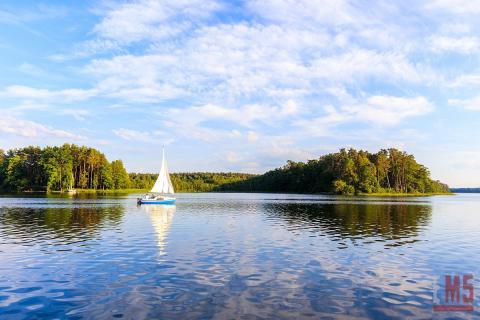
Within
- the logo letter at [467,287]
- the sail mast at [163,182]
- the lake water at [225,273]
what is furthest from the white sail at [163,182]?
the logo letter at [467,287]

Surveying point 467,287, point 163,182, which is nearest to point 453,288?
point 467,287

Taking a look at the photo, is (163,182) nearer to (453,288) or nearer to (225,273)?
(225,273)

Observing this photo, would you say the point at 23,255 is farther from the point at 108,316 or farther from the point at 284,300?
the point at 284,300

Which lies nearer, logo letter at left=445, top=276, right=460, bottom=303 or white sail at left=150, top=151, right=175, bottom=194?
logo letter at left=445, top=276, right=460, bottom=303

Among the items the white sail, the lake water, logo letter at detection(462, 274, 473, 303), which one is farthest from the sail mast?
logo letter at detection(462, 274, 473, 303)

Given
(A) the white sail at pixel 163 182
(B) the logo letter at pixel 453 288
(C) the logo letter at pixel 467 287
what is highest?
(A) the white sail at pixel 163 182

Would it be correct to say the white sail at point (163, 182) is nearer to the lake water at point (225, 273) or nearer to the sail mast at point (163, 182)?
the sail mast at point (163, 182)

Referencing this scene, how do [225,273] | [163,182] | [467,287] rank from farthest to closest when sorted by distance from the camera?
[163,182]
[225,273]
[467,287]

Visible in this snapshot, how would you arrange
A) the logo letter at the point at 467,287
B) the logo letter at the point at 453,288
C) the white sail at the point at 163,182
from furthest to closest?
the white sail at the point at 163,182 → the logo letter at the point at 453,288 → the logo letter at the point at 467,287

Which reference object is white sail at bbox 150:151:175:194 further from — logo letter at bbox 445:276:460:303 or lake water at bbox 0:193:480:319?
logo letter at bbox 445:276:460:303

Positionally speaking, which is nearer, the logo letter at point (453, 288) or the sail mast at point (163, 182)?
the logo letter at point (453, 288)

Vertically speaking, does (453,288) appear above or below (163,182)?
below

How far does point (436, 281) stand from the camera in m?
23.6

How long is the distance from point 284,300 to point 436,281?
10.8 metres
